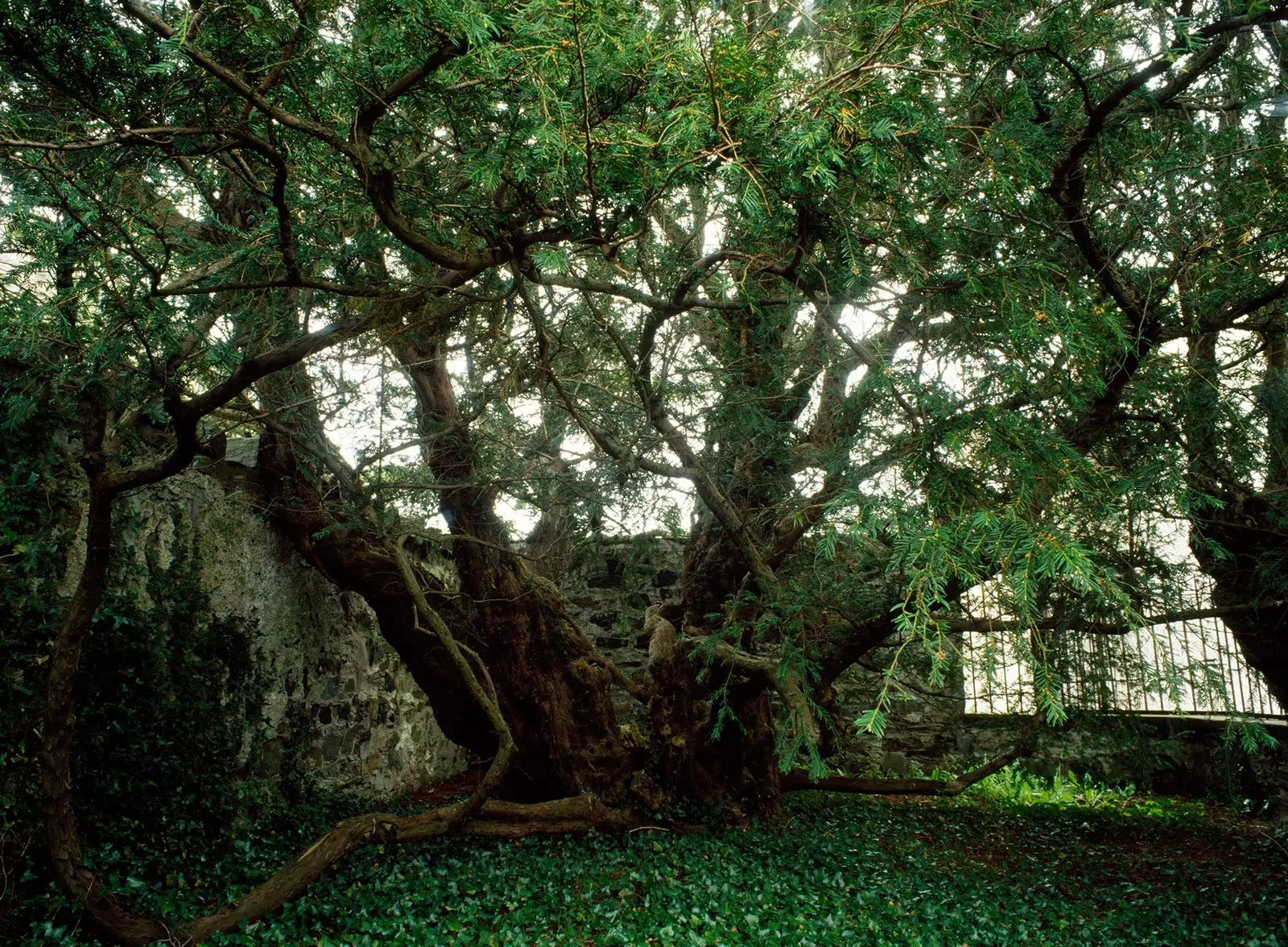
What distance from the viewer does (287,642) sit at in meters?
5.08

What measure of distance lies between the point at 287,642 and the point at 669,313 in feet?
10.1

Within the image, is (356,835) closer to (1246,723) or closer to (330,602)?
(330,602)

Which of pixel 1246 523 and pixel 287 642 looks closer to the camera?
pixel 1246 523

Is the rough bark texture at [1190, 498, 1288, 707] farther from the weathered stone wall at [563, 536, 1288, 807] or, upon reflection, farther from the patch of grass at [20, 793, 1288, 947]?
the weathered stone wall at [563, 536, 1288, 807]

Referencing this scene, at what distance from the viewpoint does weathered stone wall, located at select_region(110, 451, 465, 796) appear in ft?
14.3

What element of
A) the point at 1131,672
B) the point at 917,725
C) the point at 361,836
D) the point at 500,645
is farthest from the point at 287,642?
the point at 1131,672

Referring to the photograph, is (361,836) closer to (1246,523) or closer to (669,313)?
(669,313)

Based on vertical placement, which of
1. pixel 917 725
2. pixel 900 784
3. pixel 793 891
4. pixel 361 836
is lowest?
pixel 793 891

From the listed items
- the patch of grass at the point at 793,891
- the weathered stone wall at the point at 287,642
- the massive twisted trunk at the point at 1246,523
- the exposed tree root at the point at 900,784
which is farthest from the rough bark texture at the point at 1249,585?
the weathered stone wall at the point at 287,642

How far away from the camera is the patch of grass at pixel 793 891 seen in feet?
11.5

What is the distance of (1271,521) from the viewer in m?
4.39

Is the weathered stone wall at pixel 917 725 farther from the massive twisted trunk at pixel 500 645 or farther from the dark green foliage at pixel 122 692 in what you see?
the dark green foliage at pixel 122 692

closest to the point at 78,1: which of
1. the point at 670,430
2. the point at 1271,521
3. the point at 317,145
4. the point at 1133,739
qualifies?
the point at 317,145

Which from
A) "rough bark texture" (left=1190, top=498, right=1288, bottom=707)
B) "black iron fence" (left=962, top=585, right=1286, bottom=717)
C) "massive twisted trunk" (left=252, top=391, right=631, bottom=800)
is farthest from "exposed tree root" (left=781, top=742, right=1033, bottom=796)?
"rough bark texture" (left=1190, top=498, right=1288, bottom=707)
